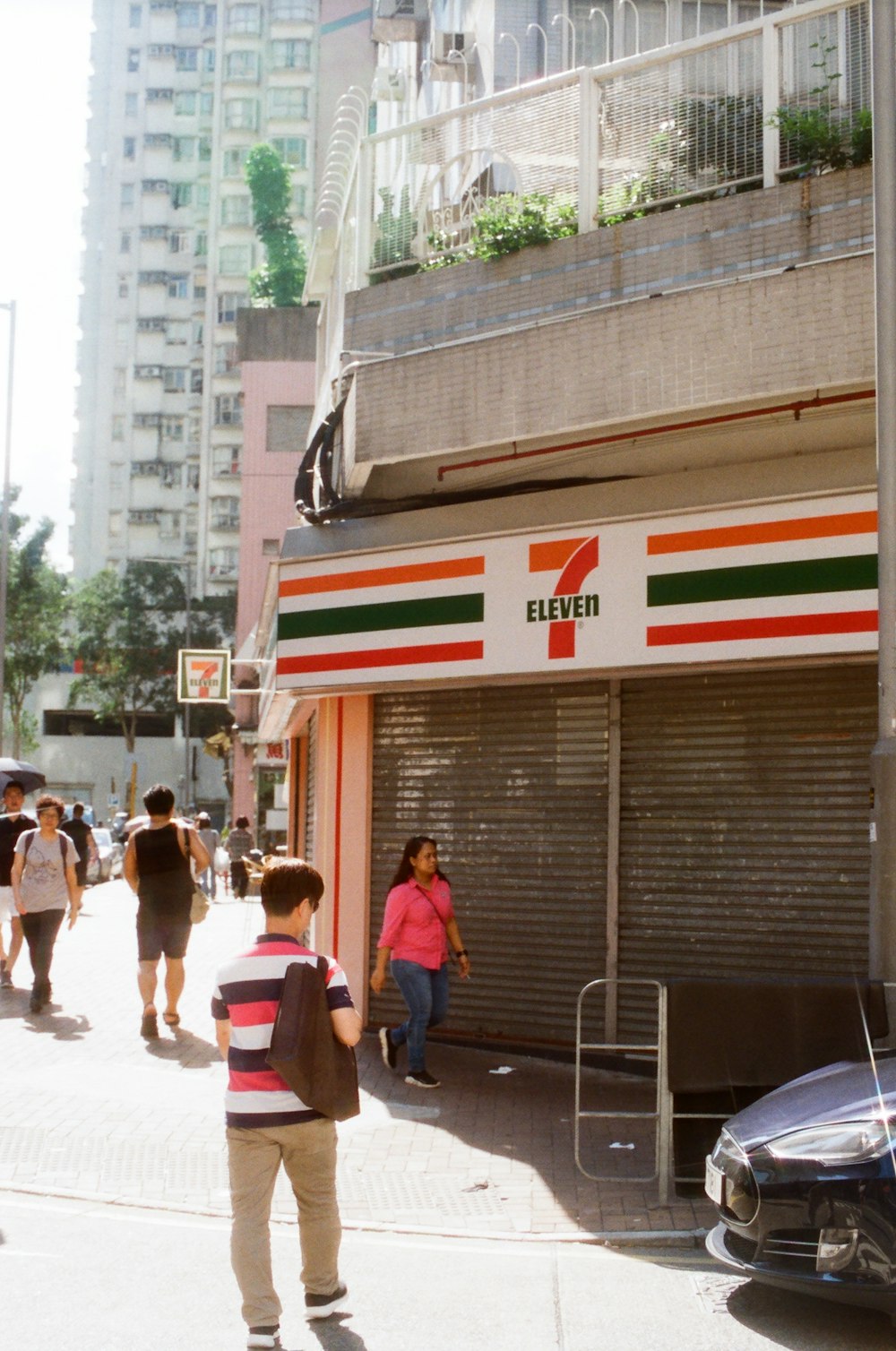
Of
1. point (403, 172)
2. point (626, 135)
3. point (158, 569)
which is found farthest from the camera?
point (158, 569)

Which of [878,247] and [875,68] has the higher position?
[875,68]

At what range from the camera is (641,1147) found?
8234 millimetres

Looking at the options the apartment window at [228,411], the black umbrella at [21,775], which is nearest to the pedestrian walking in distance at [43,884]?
the black umbrella at [21,775]

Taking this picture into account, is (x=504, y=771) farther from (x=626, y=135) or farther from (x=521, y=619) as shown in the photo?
(x=626, y=135)

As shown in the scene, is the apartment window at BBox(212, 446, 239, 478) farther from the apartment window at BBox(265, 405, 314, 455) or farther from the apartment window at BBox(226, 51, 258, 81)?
the apartment window at BBox(265, 405, 314, 455)

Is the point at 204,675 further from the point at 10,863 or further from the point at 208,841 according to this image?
the point at 10,863

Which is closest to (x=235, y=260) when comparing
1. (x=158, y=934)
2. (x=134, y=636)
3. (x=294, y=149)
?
(x=294, y=149)

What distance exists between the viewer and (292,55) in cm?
8294

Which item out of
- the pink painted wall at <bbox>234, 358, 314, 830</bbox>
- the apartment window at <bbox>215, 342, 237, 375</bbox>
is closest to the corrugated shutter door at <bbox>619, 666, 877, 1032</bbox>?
the pink painted wall at <bbox>234, 358, 314, 830</bbox>

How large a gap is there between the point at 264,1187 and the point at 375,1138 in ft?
11.5

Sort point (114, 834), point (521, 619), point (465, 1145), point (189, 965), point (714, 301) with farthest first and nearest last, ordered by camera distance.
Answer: point (114, 834) < point (189, 965) < point (521, 619) < point (714, 301) < point (465, 1145)

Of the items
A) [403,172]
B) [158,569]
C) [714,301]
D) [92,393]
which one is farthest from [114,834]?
[92,393]

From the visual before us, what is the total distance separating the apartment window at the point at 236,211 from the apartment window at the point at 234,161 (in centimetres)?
125

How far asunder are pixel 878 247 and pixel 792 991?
3.38 m
